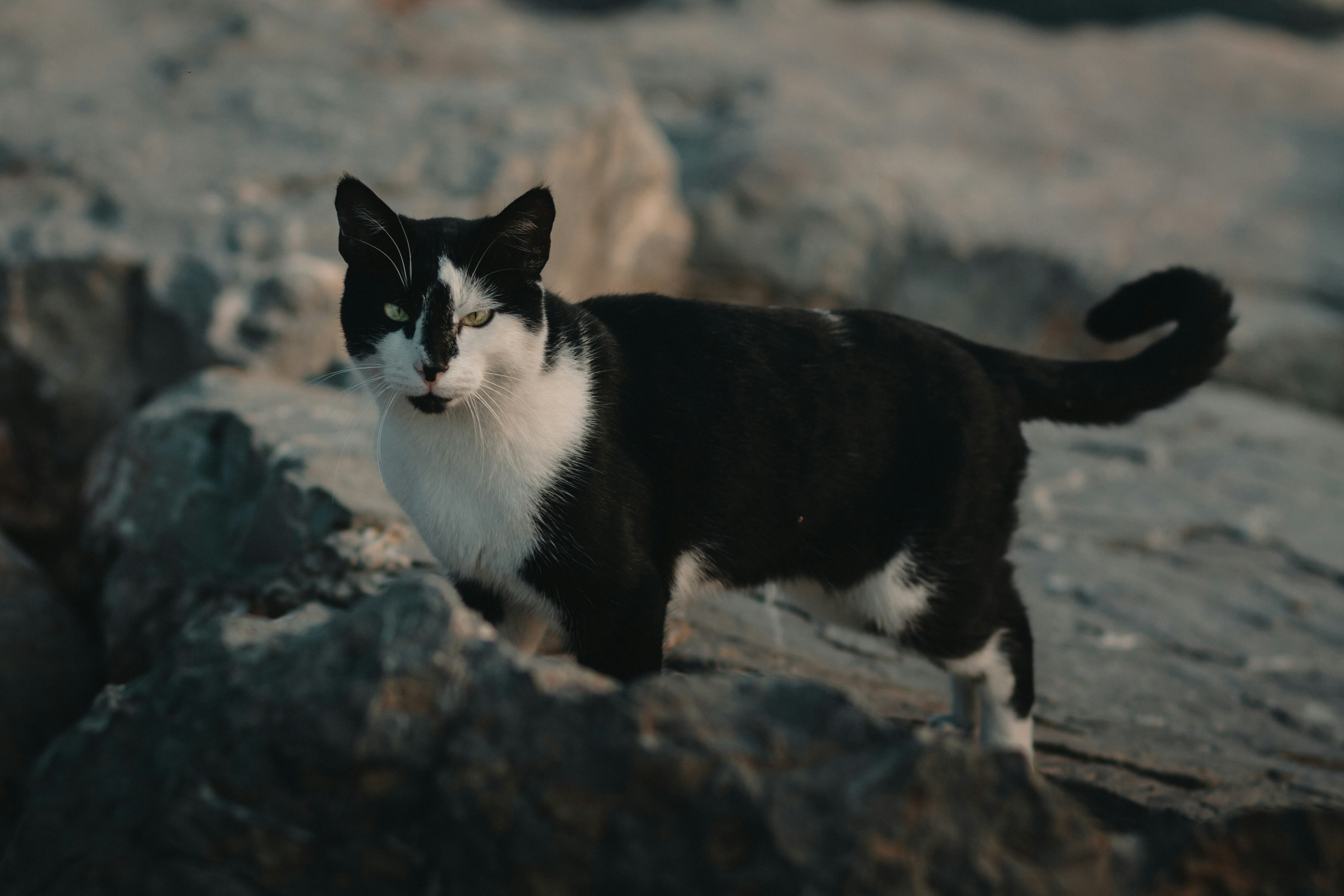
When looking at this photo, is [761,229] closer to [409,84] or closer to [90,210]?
[409,84]

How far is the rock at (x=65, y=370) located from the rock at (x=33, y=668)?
121cm

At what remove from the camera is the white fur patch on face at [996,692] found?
257 centimetres

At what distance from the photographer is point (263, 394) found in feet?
12.4

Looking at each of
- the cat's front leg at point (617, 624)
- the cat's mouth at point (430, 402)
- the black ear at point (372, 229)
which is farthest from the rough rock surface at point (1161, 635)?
the black ear at point (372, 229)

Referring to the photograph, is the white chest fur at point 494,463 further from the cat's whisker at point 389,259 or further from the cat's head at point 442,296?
the cat's whisker at point 389,259

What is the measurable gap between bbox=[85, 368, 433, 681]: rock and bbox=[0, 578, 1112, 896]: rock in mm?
1077

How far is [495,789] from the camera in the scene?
1.47 m

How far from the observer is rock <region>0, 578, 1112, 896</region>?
1.38 m

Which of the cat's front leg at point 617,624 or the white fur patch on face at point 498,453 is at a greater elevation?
the white fur patch on face at point 498,453

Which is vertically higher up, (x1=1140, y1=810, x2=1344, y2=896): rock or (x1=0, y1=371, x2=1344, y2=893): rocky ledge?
(x1=1140, y1=810, x2=1344, y2=896): rock

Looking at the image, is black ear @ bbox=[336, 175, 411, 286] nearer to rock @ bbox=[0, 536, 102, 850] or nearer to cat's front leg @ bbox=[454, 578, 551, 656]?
cat's front leg @ bbox=[454, 578, 551, 656]

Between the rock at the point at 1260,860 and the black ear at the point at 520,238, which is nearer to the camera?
the rock at the point at 1260,860

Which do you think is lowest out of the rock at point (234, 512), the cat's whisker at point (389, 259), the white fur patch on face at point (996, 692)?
the rock at point (234, 512)

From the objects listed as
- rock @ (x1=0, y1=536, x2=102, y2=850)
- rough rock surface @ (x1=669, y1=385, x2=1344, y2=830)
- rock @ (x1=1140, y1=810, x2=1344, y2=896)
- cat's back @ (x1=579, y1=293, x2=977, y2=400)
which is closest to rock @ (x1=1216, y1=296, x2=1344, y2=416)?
rough rock surface @ (x1=669, y1=385, x2=1344, y2=830)
